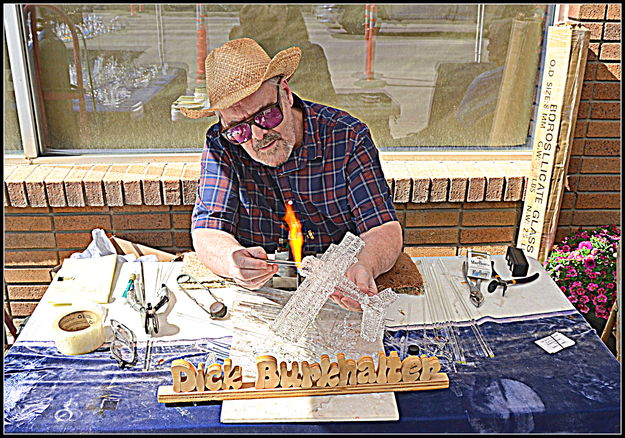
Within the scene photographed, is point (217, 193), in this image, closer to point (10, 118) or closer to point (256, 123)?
point (256, 123)

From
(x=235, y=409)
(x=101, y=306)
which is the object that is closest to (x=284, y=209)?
(x=101, y=306)

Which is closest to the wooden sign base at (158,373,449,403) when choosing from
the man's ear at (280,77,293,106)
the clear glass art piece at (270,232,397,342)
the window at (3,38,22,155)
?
the clear glass art piece at (270,232,397,342)

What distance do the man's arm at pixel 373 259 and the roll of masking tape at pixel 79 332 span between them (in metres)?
0.78

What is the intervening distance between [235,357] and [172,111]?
1.90 meters

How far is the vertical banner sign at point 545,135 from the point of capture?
3.06m

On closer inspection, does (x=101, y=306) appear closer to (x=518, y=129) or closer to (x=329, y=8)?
(x=329, y=8)

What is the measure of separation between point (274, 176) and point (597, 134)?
6.34ft

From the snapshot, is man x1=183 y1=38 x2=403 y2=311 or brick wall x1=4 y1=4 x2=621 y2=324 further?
brick wall x1=4 y1=4 x2=621 y2=324

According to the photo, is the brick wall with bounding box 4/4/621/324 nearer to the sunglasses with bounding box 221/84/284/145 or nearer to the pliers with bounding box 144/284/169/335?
the sunglasses with bounding box 221/84/284/145

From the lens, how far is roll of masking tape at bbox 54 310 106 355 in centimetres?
188

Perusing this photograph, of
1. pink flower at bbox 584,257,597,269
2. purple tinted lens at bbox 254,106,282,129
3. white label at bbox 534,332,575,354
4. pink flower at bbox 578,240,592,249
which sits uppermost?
purple tinted lens at bbox 254,106,282,129

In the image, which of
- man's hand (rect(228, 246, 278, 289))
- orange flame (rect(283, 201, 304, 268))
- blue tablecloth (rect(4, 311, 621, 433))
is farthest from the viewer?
orange flame (rect(283, 201, 304, 268))

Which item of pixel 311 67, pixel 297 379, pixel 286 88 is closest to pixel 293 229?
pixel 286 88

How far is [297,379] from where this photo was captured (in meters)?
1.73
